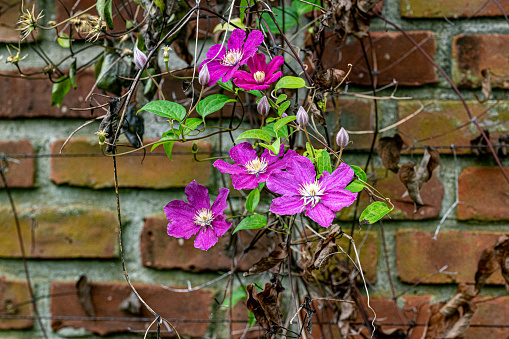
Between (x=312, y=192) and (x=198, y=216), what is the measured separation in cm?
14

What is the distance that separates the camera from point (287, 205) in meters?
0.38

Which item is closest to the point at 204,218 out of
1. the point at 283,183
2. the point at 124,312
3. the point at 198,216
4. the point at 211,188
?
the point at 198,216

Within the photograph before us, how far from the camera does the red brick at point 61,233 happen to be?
68cm

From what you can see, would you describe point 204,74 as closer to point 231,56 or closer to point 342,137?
point 231,56

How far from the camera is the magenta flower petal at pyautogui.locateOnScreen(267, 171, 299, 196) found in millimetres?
385

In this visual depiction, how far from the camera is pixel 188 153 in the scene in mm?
670

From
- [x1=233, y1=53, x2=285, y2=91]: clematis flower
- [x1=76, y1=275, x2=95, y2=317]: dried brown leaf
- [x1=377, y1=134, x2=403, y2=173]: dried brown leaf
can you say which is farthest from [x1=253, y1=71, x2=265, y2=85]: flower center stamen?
[x1=76, y1=275, x2=95, y2=317]: dried brown leaf

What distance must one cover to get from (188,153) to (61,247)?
270 millimetres

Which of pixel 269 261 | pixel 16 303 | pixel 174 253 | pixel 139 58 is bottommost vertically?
pixel 16 303

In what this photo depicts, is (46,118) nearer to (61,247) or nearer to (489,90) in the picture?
(61,247)

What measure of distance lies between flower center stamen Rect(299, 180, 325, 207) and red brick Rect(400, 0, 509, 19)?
405 mm

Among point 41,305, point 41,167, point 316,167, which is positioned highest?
point 316,167

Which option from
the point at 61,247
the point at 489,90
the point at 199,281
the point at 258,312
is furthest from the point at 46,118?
the point at 489,90

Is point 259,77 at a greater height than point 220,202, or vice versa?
point 259,77
